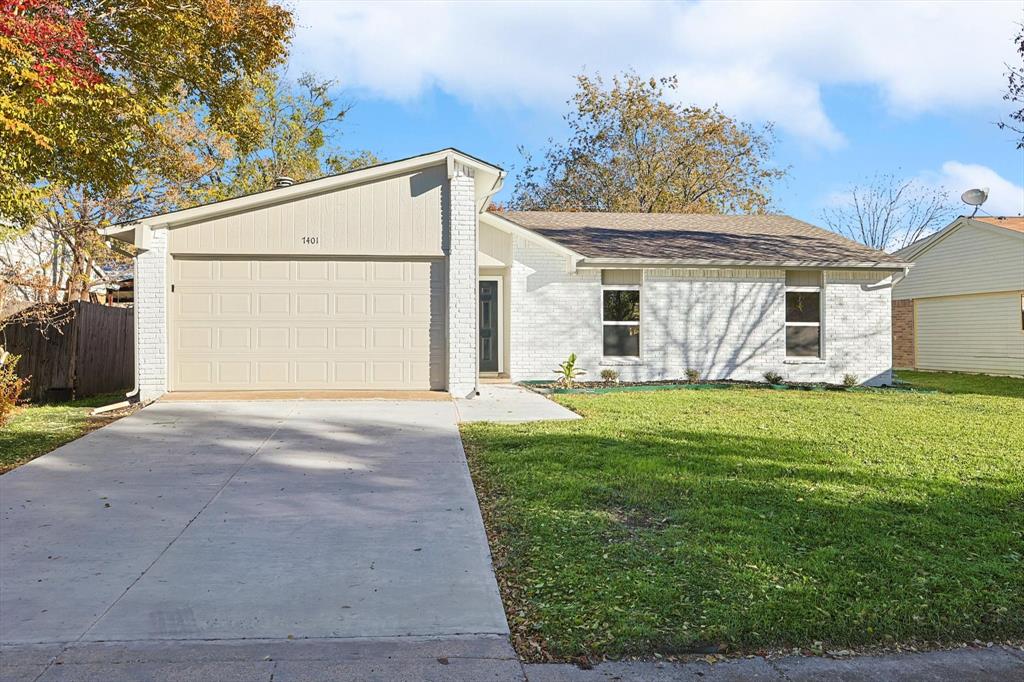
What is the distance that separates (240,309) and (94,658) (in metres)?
9.18

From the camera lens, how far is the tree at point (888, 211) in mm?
37972

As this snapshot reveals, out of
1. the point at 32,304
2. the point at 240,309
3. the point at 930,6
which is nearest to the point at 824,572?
the point at 240,309

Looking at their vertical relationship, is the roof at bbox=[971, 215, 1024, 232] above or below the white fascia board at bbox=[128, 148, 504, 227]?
above

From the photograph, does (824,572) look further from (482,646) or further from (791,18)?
(791,18)

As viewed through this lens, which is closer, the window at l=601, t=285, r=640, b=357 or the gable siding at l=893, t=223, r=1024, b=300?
the window at l=601, t=285, r=640, b=357

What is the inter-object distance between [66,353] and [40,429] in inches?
181

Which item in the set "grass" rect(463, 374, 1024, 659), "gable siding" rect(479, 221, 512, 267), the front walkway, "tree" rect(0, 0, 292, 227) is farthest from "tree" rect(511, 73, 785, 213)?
"grass" rect(463, 374, 1024, 659)

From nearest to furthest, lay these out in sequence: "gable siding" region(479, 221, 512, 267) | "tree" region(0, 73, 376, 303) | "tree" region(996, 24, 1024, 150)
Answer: "tree" region(996, 24, 1024, 150), "gable siding" region(479, 221, 512, 267), "tree" region(0, 73, 376, 303)

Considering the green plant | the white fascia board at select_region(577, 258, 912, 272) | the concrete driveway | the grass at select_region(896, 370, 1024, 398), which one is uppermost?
the white fascia board at select_region(577, 258, 912, 272)

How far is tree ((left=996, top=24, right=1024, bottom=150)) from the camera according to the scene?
12.1 m

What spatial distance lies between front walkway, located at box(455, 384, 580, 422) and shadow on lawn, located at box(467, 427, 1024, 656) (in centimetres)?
256

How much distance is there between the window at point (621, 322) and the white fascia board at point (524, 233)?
1.30 meters

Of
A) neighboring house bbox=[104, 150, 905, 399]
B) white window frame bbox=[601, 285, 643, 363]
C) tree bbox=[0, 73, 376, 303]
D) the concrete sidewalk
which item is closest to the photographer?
the concrete sidewalk

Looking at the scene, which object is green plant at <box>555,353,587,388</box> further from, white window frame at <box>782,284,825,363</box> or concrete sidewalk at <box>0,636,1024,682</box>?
concrete sidewalk at <box>0,636,1024,682</box>
